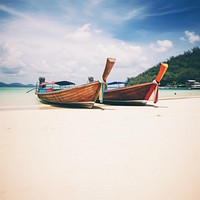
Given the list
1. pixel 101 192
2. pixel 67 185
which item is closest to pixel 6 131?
pixel 67 185

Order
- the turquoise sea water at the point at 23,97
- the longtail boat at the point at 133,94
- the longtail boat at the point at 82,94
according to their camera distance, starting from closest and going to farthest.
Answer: the longtail boat at the point at 82,94 < the longtail boat at the point at 133,94 < the turquoise sea water at the point at 23,97

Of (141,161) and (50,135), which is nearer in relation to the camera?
(141,161)

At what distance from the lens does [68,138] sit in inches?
157

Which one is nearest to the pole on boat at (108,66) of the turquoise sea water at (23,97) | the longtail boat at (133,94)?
the longtail boat at (133,94)

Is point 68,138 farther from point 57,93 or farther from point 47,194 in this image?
point 57,93

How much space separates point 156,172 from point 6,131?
414 centimetres

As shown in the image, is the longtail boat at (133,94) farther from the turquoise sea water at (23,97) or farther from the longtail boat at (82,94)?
the turquoise sea water at (23,97)

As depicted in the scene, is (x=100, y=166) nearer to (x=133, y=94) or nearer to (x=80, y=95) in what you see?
(x=80, y=95)

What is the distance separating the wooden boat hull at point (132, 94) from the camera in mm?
11523

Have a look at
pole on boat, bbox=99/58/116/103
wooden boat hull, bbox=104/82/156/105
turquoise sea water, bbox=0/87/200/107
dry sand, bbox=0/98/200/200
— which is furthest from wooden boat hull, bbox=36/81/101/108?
dry sand, bbox=0/98/200/200

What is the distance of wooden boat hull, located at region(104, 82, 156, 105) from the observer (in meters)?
11.5

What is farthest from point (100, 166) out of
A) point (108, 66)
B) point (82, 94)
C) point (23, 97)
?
point (23, 97)

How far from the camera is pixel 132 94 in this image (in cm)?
1209

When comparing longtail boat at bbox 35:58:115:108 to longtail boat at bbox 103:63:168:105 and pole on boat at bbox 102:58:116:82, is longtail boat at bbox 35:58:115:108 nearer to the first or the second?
pole on boat at bbox 102:58:116:82
